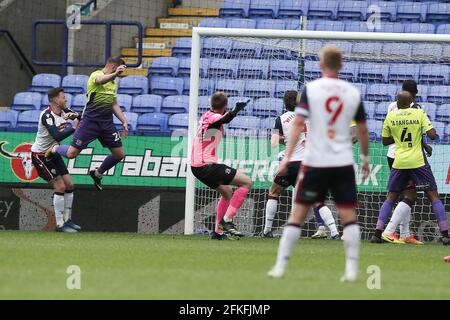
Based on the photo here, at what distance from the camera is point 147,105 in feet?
67.1

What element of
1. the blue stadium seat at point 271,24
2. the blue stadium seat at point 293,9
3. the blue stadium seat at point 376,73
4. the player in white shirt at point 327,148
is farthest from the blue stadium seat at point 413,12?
the player in white shirt at point 327,148

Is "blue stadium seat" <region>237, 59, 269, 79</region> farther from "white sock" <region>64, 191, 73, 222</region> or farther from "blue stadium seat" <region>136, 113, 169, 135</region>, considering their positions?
"white sock" <region>64, 191, 73, 222</region>

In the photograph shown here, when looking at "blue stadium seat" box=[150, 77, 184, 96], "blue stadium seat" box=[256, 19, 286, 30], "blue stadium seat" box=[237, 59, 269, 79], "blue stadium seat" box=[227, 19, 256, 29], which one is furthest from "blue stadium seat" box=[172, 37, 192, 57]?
"blue stadium seat" box=[237, 59, 269, 79]

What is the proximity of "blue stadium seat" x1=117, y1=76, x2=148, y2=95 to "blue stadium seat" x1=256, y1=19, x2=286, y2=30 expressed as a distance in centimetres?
254

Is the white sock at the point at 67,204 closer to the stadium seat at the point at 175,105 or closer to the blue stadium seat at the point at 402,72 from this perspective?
the stadium seat at the point at 175,105

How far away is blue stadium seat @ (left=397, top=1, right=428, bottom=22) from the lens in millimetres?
21875

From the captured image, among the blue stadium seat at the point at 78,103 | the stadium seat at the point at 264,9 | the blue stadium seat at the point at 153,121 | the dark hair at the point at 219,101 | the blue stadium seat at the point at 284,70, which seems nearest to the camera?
the dark hair at the point at 219,101

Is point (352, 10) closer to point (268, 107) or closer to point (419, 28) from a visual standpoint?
point (419, 28)

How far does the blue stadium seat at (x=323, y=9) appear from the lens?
2241 centimetres

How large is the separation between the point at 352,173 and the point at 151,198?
827 centimetres

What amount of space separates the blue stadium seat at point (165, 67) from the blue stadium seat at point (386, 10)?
152 inches

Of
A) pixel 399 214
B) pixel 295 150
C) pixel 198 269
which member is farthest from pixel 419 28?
pixel 198 269

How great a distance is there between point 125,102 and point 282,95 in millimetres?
3932

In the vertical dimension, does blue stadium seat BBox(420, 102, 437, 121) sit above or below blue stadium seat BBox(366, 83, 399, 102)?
below
